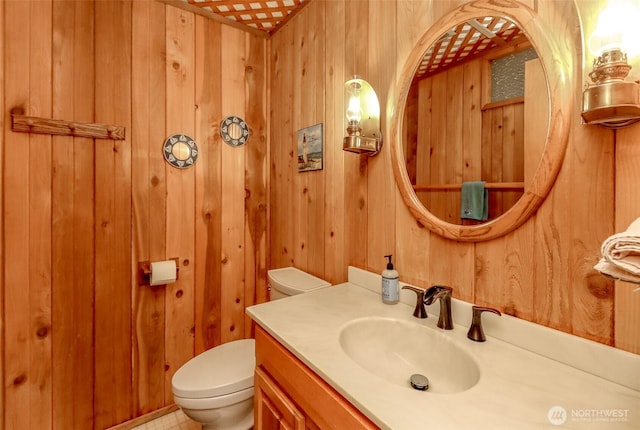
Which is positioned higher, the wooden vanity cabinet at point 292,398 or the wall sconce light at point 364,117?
the wall sconce light at point 364,117

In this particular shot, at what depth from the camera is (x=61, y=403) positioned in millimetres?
1498

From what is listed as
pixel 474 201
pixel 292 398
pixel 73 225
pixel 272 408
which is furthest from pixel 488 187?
pixel 73 225

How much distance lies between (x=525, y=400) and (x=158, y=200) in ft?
6.11

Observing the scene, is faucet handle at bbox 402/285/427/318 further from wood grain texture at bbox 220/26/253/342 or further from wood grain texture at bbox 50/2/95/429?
wood grain texture at bbox 50/2/95/429

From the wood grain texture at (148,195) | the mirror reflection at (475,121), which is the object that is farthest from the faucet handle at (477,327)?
the wood grain texture at (148,195)

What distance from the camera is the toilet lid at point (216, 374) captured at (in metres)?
1.25

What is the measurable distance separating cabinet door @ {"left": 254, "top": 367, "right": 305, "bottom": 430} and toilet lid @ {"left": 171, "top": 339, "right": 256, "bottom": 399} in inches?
11.0

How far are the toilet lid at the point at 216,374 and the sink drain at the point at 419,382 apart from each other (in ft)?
2.71

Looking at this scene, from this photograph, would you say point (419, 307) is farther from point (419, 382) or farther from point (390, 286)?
point (419, 382)

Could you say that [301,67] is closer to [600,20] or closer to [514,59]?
[514,59]

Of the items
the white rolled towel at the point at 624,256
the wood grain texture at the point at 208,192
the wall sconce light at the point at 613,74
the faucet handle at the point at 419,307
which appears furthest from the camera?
the wood grain texture at the point at 208,192

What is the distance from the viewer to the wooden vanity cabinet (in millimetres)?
668

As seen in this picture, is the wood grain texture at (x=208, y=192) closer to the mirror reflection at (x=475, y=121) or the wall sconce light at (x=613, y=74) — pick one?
the mirror reflection at (x=475, y=121)

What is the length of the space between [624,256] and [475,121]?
1.96ft
